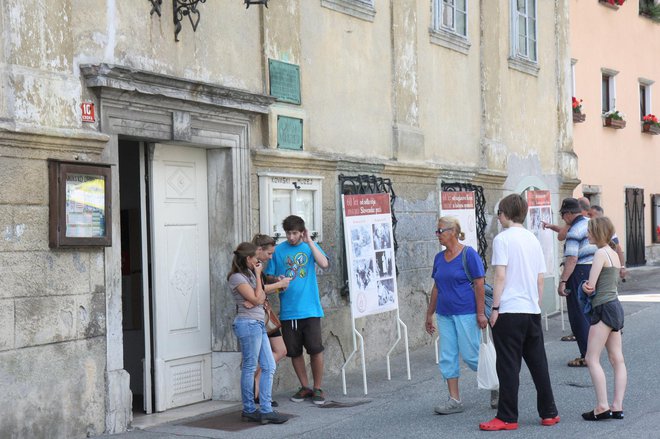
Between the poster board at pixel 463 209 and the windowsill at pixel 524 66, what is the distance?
405 cm

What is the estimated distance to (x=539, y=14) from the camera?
57.8 ft

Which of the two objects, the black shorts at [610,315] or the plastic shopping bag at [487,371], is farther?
the plastic shopping bag at [487,371]

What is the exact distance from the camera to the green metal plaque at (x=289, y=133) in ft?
35.6

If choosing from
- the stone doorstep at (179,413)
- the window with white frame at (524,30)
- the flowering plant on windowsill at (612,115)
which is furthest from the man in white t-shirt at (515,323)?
the flowering plant on windowsill at (612,115)

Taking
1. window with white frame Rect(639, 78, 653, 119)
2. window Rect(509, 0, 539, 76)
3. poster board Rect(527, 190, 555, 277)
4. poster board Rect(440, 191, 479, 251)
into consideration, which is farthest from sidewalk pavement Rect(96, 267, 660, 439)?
window with white frame Rect(639, 78, 653, 119)

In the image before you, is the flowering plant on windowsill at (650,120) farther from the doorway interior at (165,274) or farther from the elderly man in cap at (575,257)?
the doorway interior at (165,274)

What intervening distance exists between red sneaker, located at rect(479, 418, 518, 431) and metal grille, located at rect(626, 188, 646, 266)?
1779 cm

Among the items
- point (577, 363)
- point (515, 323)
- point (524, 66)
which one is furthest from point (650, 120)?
point (515, 323)

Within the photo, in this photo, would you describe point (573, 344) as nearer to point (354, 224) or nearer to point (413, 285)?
point (413, 285)

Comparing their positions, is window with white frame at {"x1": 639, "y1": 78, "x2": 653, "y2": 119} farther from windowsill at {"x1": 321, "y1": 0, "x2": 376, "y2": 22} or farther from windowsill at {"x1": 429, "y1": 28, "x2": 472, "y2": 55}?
windowsill at {"x1": 321, "y1": 0, "x2": 376, "y2": 22}

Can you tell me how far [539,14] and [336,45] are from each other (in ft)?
21.9

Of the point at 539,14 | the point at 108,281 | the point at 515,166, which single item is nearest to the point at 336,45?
the point at 108,281

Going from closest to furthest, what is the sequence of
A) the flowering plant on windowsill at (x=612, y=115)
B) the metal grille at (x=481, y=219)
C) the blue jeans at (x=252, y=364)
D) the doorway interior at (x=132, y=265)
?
the blue jeans at (x=252, y=364), the doorway interior at (x=132, y=265), the metal grille at (x=481, y=219), the flowering plant on windowsill at (x=612, y=115)

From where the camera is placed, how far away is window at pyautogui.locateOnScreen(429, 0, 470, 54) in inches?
562
